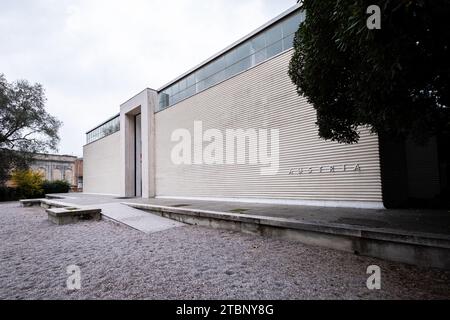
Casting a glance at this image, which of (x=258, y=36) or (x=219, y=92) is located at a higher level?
(x=258, y=36)

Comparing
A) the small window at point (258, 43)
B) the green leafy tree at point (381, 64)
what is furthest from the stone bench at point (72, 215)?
the small window at point (258, 43)

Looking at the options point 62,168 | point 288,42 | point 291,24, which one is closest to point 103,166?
point 62,168

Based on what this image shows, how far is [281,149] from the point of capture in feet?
30.4

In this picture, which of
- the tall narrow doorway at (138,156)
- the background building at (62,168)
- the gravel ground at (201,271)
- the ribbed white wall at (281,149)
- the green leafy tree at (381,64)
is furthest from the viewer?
the background building at (62,168)

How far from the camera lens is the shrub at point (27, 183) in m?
24.1

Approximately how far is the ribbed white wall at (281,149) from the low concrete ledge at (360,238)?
328 centimetres

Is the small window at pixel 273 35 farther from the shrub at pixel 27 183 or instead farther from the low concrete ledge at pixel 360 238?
the shrub at pixel 27 183

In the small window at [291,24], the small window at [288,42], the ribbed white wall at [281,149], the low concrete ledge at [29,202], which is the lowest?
the low concrete ledge at [29,202]

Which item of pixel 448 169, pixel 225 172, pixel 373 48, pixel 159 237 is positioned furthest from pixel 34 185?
pixel 448 169

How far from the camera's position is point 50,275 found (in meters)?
3.71

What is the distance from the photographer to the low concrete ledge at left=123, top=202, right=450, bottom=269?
3410 mm

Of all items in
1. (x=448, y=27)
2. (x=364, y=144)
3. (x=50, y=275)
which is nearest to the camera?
(x=448, y=27)
